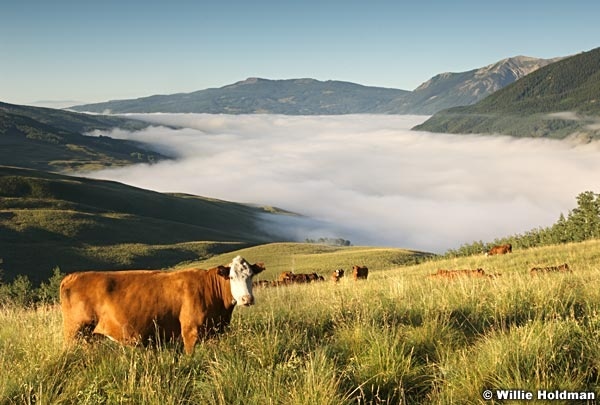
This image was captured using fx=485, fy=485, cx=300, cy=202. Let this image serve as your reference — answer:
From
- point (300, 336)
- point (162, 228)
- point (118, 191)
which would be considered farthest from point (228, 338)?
point (118, 191)

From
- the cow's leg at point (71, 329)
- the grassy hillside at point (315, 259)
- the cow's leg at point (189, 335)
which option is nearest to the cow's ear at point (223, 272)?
the cow's leg at point (189, 335)

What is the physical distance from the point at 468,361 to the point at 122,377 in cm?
475

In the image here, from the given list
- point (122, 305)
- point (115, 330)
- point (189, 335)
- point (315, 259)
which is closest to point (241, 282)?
point (189, 335)

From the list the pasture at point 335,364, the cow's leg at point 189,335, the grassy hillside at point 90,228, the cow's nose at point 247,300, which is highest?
the cow's nose at point 247,300

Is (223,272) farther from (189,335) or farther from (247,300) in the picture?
(189,335)

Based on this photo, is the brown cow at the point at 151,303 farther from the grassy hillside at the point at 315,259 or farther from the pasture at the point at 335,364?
the grassy hillside at the point at 315,259

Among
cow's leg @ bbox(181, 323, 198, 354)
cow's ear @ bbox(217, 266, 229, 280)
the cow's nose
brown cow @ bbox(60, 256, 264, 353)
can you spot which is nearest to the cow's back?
brown cow @ bbox(60, 256, 264, 353)

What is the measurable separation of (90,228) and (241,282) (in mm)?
134309

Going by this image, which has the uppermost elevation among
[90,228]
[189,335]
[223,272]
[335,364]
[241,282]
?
[223,272]

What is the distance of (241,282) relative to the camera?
8.67 metres

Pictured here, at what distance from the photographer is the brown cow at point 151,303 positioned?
27.6ft

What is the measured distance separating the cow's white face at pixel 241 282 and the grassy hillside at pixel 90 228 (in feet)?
343

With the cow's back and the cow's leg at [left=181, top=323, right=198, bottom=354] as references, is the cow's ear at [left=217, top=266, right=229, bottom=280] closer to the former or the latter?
the cow's back

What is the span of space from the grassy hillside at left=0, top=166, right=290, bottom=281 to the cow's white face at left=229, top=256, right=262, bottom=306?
104438 mm
